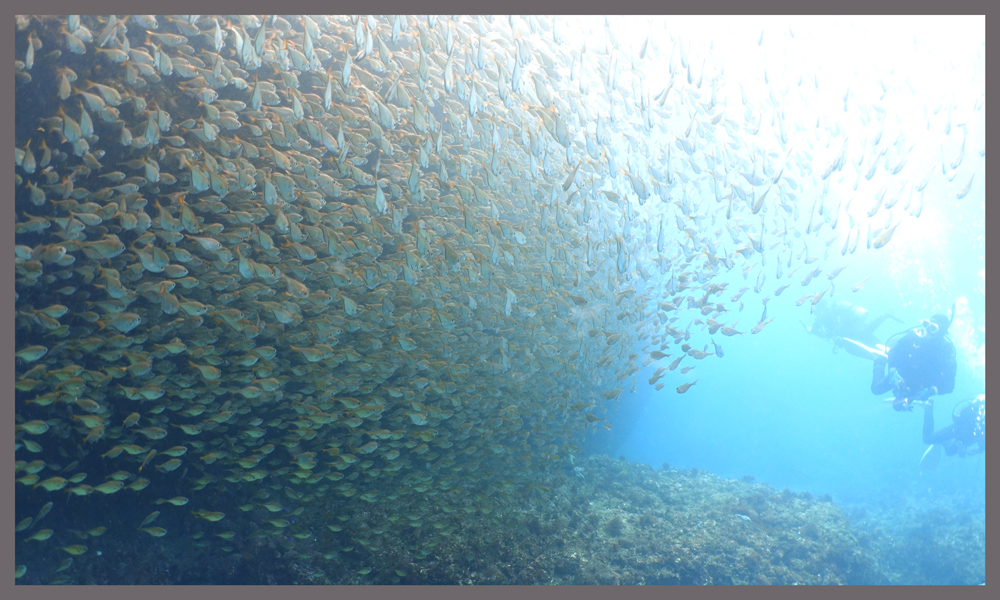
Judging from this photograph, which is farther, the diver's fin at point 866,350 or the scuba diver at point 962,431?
the diver's fin at point 866,350

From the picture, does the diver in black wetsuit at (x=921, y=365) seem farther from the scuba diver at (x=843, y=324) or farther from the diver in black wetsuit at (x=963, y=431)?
the scuba diver at (x=843, y=324)

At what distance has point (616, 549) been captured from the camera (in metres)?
9.02

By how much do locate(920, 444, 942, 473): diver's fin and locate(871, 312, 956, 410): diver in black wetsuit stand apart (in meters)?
3.29

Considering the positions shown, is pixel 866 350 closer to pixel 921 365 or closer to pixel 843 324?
pixel 921 365

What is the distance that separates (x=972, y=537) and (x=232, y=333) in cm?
2055

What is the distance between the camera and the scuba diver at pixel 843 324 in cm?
2012

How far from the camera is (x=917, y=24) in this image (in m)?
11.0

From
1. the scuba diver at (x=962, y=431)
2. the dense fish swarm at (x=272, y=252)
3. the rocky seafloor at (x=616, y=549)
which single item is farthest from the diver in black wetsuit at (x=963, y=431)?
the dense fish swarm at (x=272, y=252)

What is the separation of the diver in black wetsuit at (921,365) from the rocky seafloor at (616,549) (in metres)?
4.34

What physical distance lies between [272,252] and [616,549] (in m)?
8.83

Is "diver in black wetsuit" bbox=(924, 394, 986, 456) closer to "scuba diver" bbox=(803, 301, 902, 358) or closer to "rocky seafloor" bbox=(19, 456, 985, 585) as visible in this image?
"rocky seafloor" bbox=(19, 456, 985, 585)

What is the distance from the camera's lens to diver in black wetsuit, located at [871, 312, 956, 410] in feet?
45.8

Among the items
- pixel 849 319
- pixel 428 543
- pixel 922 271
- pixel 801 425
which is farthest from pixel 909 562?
pixel 801 425

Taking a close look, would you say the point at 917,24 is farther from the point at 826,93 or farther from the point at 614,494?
the point at 614,494
